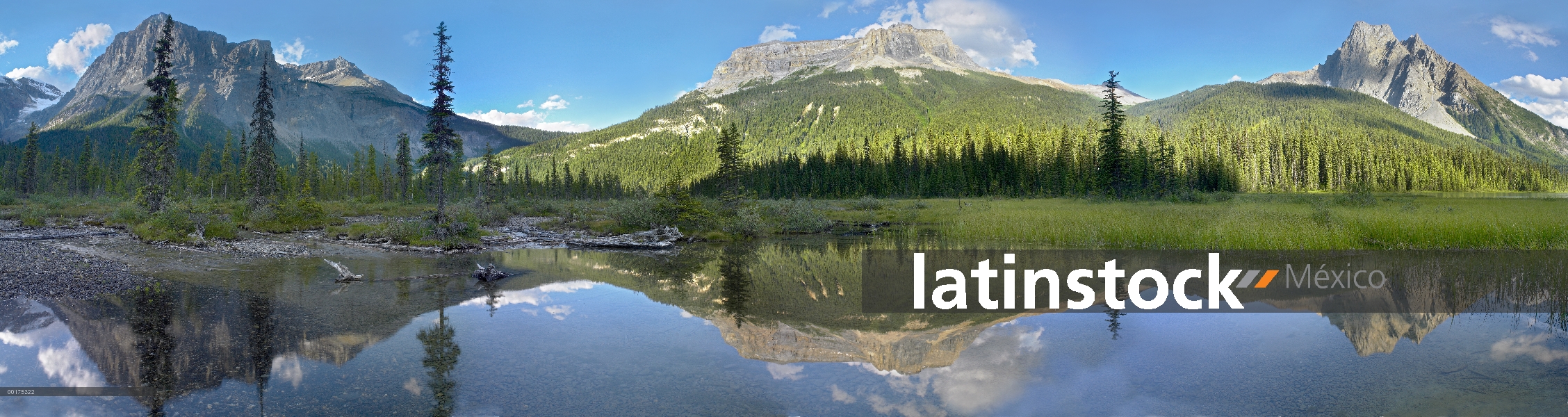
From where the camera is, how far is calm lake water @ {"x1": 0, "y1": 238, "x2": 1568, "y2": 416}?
19.1 ft

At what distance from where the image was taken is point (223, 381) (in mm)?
6395

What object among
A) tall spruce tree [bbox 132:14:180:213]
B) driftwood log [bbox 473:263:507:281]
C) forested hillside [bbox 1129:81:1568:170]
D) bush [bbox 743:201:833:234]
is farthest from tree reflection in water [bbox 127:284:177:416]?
forested hillside [bbox 1129:81:1568:170]

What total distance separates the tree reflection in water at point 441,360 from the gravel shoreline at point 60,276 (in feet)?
25.0

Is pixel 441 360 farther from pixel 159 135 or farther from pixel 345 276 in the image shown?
pixel 159 135

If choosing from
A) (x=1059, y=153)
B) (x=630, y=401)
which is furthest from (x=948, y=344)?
(x=1059, y=153)

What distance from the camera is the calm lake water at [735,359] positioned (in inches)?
230

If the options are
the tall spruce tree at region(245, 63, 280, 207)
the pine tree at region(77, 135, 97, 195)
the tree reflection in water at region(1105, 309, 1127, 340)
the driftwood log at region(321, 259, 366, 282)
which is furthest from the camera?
the pine tree at region(77, 135, 97, 195)

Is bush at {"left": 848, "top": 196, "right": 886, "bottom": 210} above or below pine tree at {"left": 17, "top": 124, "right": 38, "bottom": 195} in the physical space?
below

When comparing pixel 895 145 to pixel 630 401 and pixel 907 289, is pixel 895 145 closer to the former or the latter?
pixel 907 289

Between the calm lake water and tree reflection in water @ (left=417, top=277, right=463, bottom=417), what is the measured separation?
1.6 inches

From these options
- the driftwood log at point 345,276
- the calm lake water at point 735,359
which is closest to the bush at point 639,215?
the driftwood log at point 345,276

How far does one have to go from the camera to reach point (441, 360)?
7449 mm
